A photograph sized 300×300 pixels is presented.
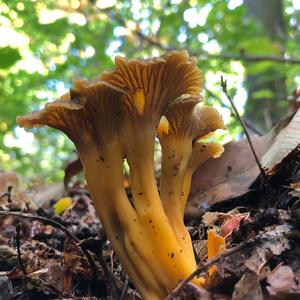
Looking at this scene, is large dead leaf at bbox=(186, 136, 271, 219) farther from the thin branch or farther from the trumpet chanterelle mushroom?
the thin branch

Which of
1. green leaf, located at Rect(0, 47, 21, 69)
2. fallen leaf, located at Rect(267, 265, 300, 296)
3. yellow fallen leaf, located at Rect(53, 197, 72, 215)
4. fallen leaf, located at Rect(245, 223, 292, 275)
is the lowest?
fallen leaf, located at Rect(267, 265, 300, 296)

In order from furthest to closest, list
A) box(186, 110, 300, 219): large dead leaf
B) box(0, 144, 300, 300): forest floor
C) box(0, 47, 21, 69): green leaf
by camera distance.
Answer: box(0, 47, 21, 69): green leaf < box(186, 110, 300, 219): large dead leaf < box(0, 144, 300, 300): forest floor

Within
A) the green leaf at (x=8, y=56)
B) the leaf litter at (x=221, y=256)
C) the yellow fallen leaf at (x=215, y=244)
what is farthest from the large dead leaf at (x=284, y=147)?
the green leaf at (x=8, y=56)

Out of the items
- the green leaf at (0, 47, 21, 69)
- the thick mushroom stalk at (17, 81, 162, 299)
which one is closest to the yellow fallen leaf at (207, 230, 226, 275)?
the thick mushroom stalk at (17, 81, 162, 299)

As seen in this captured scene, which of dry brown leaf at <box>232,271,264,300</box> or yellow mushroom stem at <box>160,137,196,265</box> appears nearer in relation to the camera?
dry brown leaf at <box>232,271,264,300</box>

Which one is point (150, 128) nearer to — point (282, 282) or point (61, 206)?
point (282, 282)

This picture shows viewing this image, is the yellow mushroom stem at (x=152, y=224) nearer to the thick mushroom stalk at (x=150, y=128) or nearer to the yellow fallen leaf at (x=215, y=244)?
the thick mushroom stalk at (x=150, y=128)
